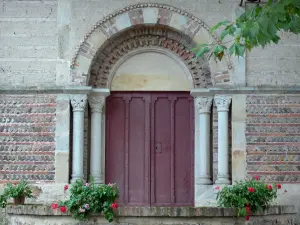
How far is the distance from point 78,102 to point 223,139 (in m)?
2.66

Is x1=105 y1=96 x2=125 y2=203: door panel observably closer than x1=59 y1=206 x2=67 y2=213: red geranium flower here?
No

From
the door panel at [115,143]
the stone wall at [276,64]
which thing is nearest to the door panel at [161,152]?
the door panel at [115,143]

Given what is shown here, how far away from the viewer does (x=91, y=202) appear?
9.41 metres

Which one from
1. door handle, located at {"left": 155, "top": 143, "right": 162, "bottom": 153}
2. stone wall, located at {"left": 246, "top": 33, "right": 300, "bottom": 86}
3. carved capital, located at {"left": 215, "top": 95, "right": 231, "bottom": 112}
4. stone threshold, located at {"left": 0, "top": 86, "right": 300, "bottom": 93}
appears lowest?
door handle, located at {"left": 155, "top": 143, "right": 162, "bottom": 153}

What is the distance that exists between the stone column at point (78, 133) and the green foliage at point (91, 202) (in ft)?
11.3

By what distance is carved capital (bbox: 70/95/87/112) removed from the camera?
43.1ft

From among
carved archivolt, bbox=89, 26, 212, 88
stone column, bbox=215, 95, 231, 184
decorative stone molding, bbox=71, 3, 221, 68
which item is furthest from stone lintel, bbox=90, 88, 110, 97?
stone column, bbox=215, 95, 231, 184

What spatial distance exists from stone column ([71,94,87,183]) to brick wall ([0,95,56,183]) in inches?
14.7

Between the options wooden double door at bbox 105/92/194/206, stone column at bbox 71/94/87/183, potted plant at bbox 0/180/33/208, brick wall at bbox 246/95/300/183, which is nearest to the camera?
potted plant at bbox 0/180/33/208

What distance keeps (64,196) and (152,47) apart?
3220 millimetres

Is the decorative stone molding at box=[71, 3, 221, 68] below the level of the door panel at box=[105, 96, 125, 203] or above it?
above

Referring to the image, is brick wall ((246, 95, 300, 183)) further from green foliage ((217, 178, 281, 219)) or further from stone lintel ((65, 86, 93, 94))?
stone lintel ((65, 86, 93, 94))

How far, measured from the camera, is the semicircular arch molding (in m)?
13.2

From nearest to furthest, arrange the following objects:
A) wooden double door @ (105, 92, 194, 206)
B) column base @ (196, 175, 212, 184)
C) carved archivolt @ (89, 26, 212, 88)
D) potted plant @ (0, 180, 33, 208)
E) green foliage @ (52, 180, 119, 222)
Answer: green foliage @ (52, 180, 119, 222) < potted plant @ (0, 180, 33, 208) < column base @ (196, 175, 212, 184) < carved archivolt @ (89, 26, 212, 88) < wooden double door @ (105, 92, 194, 206)
